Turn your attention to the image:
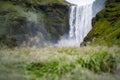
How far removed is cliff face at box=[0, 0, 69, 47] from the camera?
72.6 metres

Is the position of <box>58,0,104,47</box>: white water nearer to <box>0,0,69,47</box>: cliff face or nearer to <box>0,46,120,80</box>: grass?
<box>0,0,69,47</box>: cliff face

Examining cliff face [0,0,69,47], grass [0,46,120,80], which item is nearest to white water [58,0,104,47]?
cliff face [0,0,69,47]

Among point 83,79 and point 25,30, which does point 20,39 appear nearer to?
point 25,30

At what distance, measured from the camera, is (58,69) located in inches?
279

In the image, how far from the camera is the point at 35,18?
268 ft

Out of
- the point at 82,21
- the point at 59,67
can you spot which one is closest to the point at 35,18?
the point at 82,21

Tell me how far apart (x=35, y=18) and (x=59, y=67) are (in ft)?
246

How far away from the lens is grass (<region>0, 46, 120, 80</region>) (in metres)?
6.65

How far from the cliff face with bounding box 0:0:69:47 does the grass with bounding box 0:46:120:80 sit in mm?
60773

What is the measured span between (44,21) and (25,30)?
1073 cm

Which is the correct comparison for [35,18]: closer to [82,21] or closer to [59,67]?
[82,21]

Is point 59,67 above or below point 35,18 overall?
above

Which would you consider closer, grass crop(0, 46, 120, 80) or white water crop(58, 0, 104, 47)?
grass crop(0, 46, 120, 80)

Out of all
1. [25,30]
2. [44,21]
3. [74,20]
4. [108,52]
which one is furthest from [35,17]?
[108,52]
